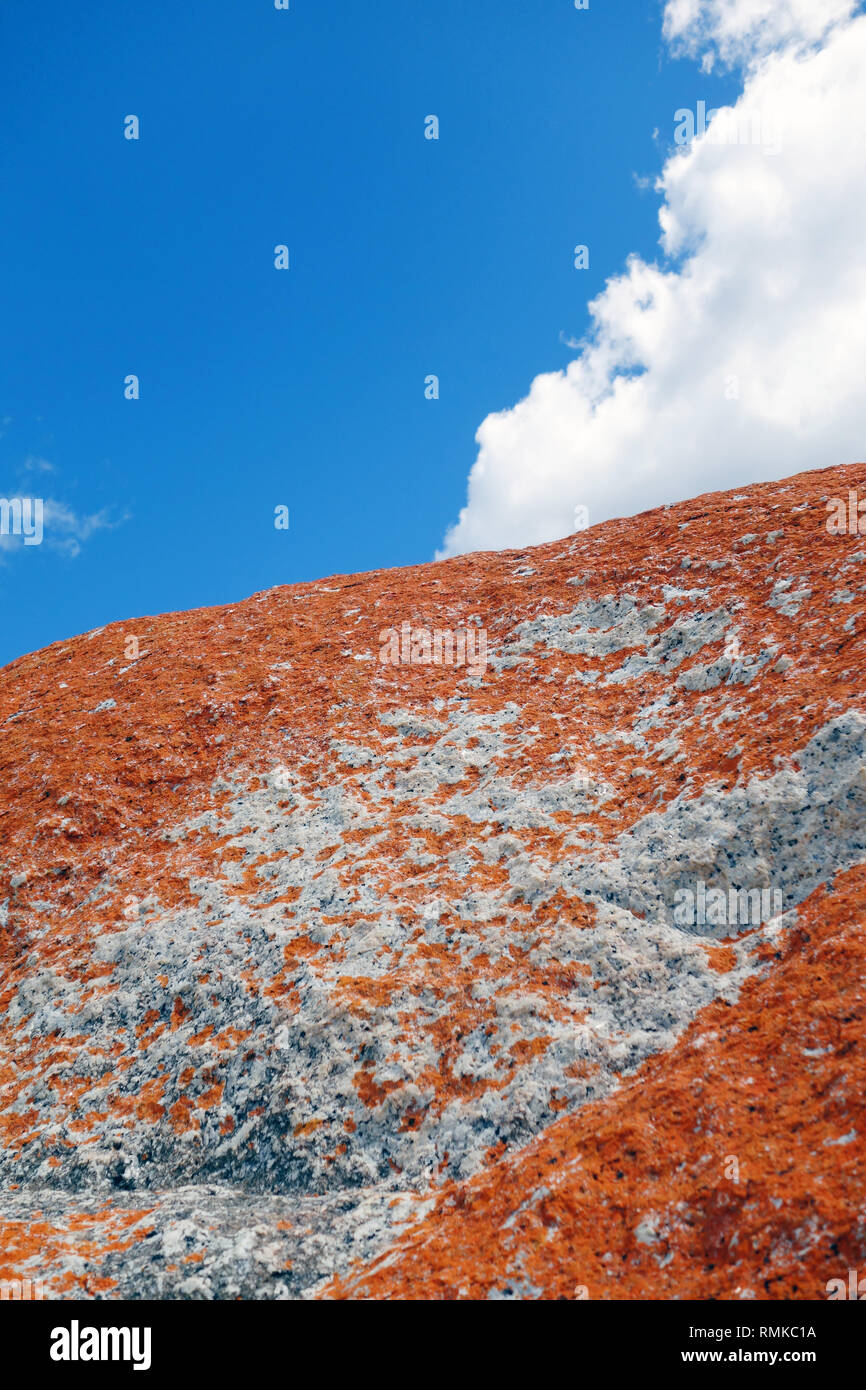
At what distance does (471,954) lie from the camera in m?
8.98

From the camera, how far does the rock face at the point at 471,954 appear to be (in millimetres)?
5879

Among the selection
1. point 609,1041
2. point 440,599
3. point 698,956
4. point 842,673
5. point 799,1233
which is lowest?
point 799,1233

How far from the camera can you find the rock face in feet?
19.3

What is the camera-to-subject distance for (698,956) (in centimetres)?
812

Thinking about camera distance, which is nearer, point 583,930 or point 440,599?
point 583,930

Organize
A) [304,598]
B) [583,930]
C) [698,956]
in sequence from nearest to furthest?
[698,956] < [583,930] < [304,598]

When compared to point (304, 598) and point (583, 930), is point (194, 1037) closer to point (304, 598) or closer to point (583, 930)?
point (583, 930)

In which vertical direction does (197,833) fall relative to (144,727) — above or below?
below

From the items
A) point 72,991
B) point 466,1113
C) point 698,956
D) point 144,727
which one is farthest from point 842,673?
point 144,727

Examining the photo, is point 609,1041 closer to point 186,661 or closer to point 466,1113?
point 466,1113

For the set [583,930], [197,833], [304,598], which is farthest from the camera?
[304,598]

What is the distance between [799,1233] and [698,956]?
11.1 feet

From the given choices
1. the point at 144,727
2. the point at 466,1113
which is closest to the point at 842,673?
the point at 466,1113
